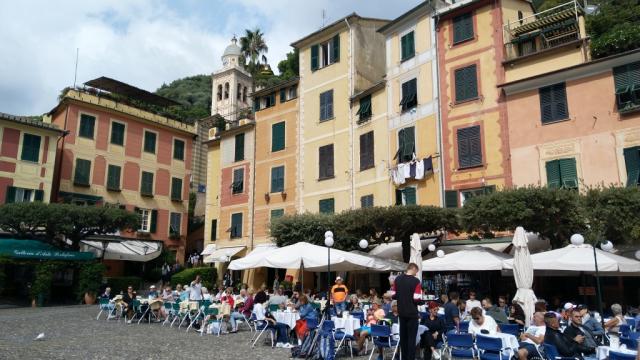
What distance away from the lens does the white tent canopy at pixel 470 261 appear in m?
14.9

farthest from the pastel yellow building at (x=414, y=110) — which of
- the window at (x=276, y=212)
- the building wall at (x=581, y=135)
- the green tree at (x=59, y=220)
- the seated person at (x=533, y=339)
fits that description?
the green tree at (x=59, y=220)

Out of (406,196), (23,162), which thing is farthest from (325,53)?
(23,162)

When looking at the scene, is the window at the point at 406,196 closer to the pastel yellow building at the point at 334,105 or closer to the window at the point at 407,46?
the pastel yellow building at the point at 334,105

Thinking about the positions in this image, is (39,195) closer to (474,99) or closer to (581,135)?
(474,99)

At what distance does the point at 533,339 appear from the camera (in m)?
8.23

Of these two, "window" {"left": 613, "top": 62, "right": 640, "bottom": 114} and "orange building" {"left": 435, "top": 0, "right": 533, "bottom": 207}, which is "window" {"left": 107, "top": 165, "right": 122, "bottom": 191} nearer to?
"orange building" {"left": 435, "top": 0, "right": 533, "bottom": 207}

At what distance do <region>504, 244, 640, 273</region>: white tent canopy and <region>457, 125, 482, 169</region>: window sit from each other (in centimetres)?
735

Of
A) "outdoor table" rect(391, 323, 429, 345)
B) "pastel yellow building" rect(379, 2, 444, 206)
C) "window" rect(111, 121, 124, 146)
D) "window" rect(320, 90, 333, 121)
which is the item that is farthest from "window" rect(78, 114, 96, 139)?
"outdoor table" rect(391, 323, 429, 345)

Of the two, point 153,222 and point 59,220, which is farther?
point 153,222

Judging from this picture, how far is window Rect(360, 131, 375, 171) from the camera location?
2536cm

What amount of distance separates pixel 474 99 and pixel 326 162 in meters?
9.37

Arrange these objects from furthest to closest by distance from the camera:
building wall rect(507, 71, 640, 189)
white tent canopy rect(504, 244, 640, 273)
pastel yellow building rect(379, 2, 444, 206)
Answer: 1. pastel yellow building rect(379, 2, 444, 206)
2. building wall rect(507, 71, 640, 189)
3. white tent canopy rect(504, 244, 640, 273)

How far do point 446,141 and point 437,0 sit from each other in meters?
6.86

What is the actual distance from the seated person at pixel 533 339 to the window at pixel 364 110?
18.1 m
